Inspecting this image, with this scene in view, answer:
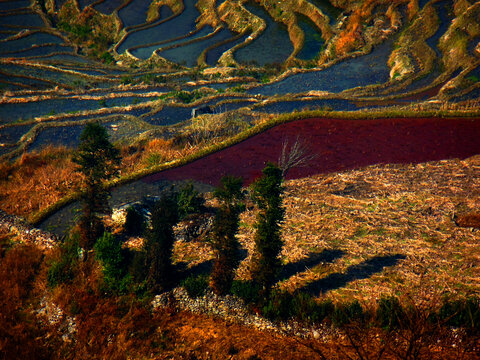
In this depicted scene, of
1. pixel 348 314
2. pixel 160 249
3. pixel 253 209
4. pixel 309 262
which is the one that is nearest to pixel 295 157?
pixel 253 209

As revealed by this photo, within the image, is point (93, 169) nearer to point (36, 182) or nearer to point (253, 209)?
point (253, 209)

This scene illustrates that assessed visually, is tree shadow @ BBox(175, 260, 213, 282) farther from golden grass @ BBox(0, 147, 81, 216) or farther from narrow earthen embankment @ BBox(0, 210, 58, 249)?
golden grass @ BBox(0, 147, 81, 216)

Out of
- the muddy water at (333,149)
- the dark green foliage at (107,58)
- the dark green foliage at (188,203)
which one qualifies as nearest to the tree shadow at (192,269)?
the dark green foliage at (188,203)

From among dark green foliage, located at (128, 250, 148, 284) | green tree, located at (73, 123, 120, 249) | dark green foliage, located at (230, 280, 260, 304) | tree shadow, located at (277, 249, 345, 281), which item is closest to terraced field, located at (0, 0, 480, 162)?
green tree, located at (73, 123, 120, 249)

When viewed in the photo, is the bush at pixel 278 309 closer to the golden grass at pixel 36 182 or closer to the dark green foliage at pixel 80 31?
the golden grass at pixel 36 182

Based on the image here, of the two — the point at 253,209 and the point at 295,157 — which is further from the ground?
the point at 295,157

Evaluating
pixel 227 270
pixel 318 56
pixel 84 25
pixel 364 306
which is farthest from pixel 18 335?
pixel 84 25
